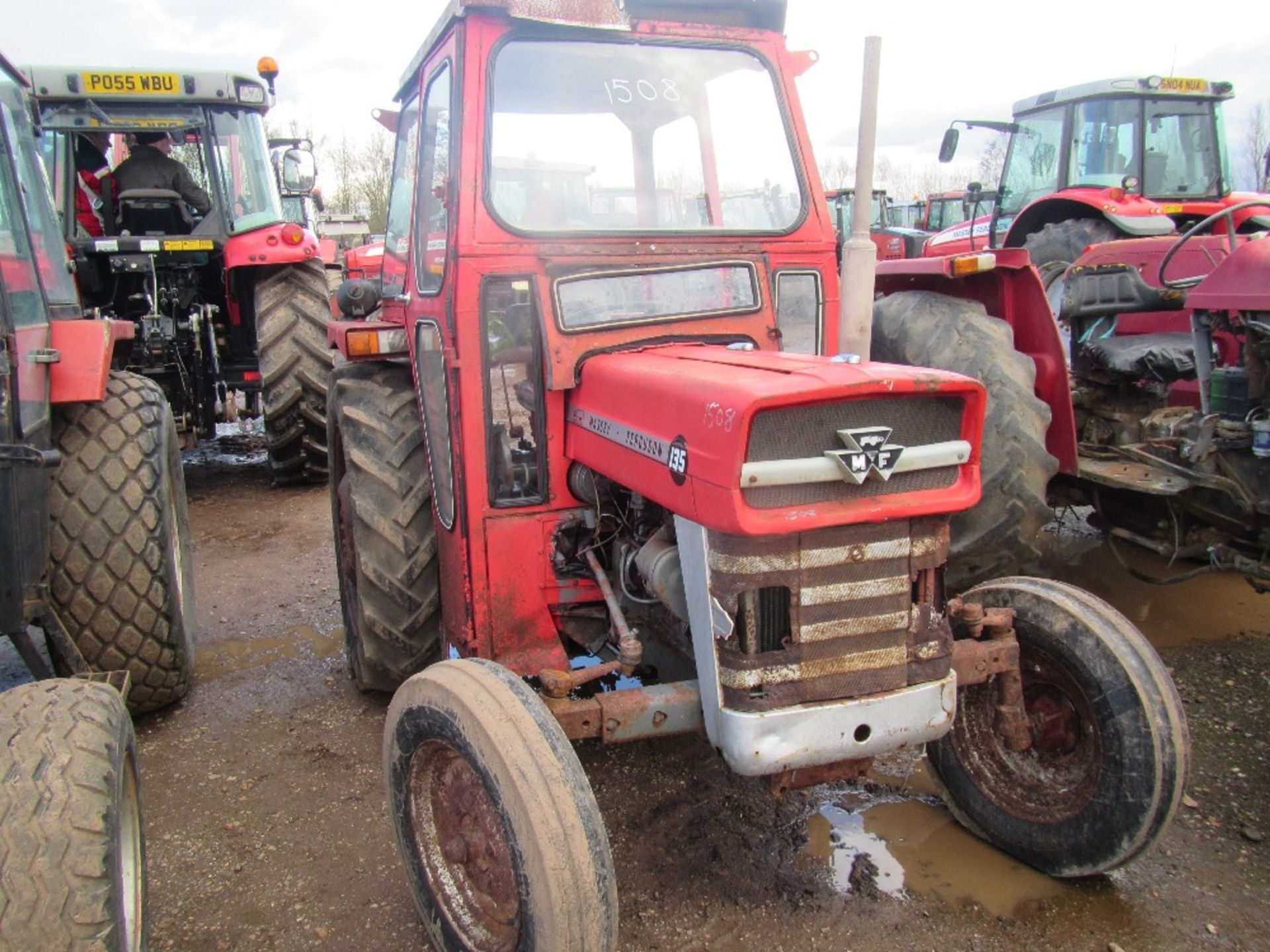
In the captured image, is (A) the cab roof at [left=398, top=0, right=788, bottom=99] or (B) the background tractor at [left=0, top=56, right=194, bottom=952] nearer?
(B) the background tractor at [left=0, top=56, right=194, bottom=952]

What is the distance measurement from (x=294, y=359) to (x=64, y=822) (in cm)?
486

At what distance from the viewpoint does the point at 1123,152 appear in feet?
26.5

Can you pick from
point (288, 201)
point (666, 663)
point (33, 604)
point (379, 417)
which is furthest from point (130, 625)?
point (288, 201)

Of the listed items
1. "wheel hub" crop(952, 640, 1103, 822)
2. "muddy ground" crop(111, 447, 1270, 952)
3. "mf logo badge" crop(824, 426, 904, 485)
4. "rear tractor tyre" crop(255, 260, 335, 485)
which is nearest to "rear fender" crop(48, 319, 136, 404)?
"muddy ground" crop(111, 447, 1270, 952)

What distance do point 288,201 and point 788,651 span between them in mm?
6833

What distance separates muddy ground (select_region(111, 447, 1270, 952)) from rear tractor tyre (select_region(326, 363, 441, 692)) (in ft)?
1.44

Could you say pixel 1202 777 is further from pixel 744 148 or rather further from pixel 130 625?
pixel 130 625

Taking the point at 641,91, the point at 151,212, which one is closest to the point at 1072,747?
the point at 641,91

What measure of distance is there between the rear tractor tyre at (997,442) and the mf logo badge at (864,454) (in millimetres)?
1214

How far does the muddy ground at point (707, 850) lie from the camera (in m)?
2.44

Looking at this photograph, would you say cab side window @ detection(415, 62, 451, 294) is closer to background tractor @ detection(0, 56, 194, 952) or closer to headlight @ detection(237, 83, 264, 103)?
background tractor @ detection(0, 56, 194, 952)

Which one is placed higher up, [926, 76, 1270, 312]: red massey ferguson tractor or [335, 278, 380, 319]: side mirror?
[926, 76, 1270, 312]: red massey ferguson tractor

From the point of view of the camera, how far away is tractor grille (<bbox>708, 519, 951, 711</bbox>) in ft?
6.85

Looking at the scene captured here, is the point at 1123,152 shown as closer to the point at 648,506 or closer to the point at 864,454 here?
the point at 648,506
